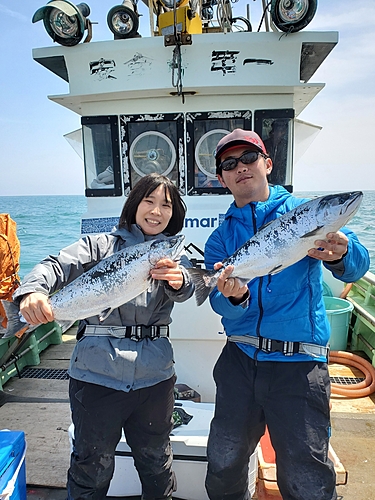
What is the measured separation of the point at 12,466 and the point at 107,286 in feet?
4.65

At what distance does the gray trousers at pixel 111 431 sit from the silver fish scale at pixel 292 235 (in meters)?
0.99

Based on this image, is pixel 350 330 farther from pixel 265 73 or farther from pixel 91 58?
pixel 91 58

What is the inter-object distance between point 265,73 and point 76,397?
3620mm

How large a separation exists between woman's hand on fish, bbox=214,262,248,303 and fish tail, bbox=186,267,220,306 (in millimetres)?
81

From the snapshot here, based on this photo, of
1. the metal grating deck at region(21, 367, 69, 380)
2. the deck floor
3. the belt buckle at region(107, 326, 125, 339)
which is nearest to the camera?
the belt buckle at region(107, 326, 125, 339)

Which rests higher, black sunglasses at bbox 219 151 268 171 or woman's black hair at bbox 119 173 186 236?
black sunglasses at bbox 219 151 268 171

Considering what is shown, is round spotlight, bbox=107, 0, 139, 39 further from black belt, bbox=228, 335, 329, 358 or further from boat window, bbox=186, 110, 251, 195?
black belt, bbox=228, 335, 329, 358

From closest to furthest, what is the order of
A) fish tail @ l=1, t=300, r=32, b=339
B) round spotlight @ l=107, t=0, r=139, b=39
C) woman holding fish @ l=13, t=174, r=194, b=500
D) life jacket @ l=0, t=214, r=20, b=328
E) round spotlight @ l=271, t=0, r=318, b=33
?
fish tail @ l=1, t=300, r=32, b=339, woman holding fish @ l=13, t=174, r=194, b=500, round spotlight @ l=271, t=0, r=318, b=33, round spotlight @ l=107, t=0, r=139, b=39, life jacket @ l=0, t=214, r=20, b=328

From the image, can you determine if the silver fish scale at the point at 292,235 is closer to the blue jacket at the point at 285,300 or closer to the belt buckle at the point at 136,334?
the blue jacket at the point at 285,300

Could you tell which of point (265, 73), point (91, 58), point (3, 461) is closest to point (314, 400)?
point (3, 461)

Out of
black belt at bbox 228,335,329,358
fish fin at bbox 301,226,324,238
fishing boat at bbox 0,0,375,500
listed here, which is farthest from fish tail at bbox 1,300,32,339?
fishing boat at bbox 0,0,375,500

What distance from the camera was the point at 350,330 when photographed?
6.76 m

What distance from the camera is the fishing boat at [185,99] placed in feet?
13.3

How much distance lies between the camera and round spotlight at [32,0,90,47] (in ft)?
12.9
